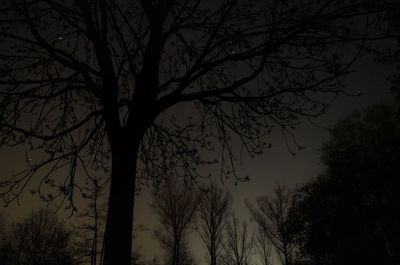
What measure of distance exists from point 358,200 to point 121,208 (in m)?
19.8

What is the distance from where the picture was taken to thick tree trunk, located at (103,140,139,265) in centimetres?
432

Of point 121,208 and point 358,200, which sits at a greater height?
point 358,200

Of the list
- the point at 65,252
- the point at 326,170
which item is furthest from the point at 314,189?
the point at 65,252

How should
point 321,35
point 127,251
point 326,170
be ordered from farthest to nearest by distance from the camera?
point 326,170 < point 321,35 < point 127,251

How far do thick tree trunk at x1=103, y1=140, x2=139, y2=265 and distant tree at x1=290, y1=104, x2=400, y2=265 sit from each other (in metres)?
18.3

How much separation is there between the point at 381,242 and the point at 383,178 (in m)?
3.45

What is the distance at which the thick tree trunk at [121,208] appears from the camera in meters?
4.32

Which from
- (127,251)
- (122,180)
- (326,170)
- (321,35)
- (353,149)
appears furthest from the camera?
(326,170)

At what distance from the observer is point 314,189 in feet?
75.9

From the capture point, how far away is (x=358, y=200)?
21391 millimetres

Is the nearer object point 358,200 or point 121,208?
point 121,208

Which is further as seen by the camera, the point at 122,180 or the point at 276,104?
the point at 276,104

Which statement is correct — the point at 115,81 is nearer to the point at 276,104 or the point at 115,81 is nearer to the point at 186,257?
the point at 276,104

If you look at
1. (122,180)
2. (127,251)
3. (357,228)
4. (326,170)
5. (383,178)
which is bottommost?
(127,251)
